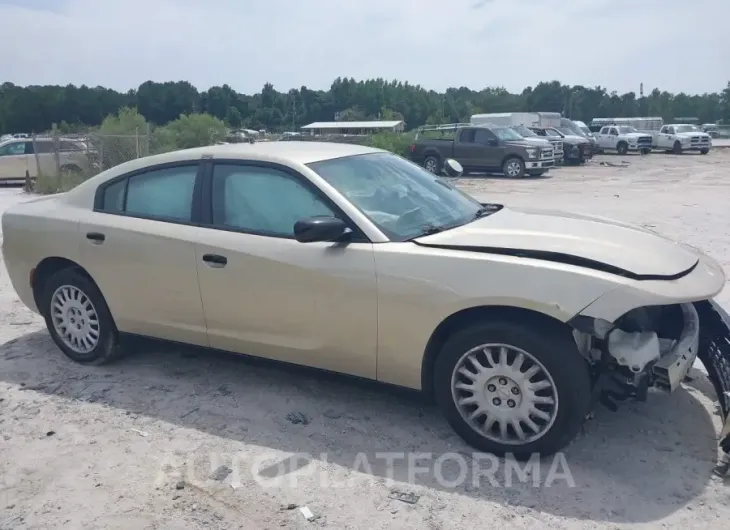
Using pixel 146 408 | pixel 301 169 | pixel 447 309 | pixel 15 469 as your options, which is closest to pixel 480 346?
pixel 447 309

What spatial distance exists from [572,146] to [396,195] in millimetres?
27968

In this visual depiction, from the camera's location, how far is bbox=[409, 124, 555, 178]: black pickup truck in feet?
77.0

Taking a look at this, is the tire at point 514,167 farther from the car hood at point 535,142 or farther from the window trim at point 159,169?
the window trim at point 159,169

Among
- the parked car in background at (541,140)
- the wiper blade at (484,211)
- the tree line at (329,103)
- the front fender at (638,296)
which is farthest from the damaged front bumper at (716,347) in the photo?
the tree line at (329,103)

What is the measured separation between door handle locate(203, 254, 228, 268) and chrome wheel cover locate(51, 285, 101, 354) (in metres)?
1.23

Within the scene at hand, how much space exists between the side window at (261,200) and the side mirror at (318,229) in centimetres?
18

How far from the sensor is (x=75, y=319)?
16.5 ft

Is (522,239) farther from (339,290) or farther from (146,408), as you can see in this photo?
(146,408)

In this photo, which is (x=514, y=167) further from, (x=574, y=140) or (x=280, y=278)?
(x=280, y=278)

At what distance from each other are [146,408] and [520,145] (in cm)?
2109

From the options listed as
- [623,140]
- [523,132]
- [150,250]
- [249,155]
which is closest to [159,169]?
[150,250]

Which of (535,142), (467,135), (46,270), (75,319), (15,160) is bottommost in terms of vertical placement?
(75,319)

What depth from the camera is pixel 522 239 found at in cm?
365

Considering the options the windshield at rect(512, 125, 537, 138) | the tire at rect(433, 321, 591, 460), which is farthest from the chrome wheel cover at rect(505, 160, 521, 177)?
the tire at rect(433, 321, 591, 460)
